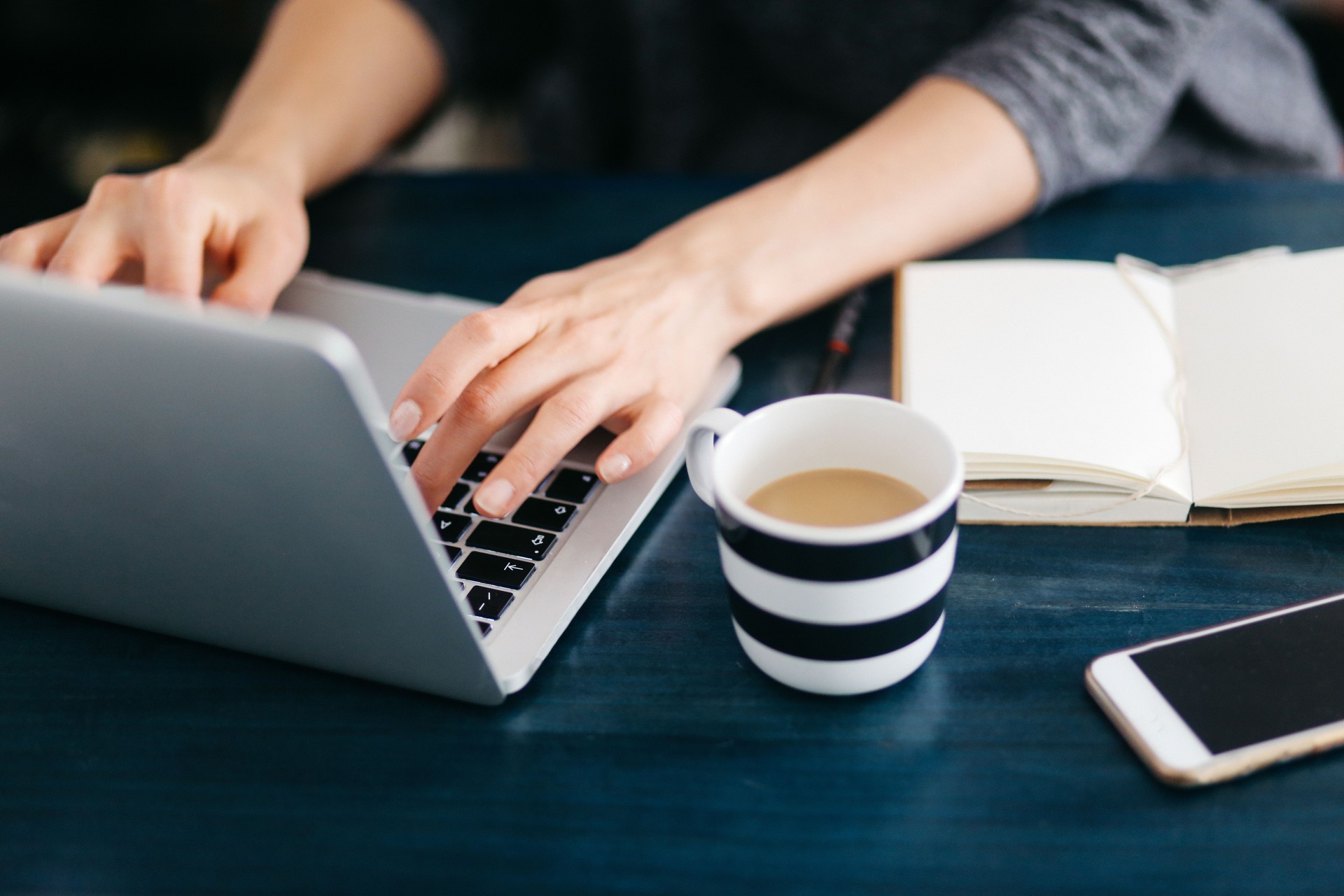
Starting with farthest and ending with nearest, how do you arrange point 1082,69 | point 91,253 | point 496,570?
point 1082,69 → point 91,253 → point 496,570

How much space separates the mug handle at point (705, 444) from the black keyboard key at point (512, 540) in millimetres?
90

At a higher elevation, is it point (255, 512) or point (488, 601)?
point (255, 512)

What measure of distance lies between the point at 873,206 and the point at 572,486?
30 centimetres

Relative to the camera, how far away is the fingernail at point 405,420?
0.49 meters

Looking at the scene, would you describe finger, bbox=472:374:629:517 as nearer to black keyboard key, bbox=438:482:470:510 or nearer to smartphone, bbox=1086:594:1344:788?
black keyboard key, bbox=438:482:470:510

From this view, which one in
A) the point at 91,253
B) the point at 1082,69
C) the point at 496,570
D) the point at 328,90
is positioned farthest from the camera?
the point at 328,90

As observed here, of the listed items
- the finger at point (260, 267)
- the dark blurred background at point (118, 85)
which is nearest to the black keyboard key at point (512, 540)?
the finger at point (260, 267)

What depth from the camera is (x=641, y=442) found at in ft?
1.73

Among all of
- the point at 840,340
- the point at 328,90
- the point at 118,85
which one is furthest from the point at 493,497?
the point at 118,85

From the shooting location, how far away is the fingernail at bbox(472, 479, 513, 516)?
1.57 feet

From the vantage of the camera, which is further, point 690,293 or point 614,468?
point 690,293

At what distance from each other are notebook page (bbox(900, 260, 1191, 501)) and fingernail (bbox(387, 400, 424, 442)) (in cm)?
25

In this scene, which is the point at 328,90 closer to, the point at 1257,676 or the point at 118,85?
the point at 1257,676

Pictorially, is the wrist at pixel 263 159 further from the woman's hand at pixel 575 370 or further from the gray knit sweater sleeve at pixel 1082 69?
the gray knit sweater sleeve at pixel 1082 69
